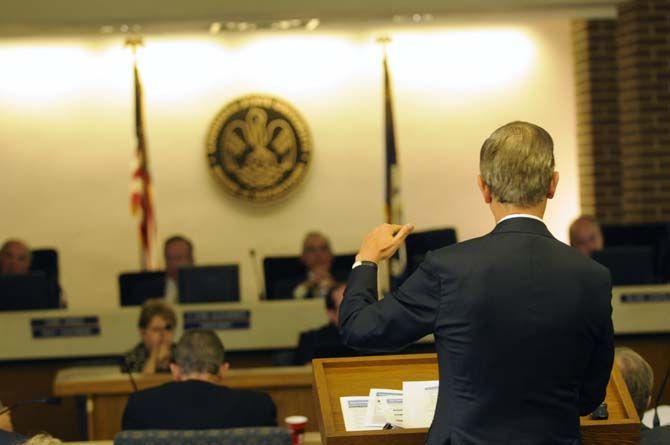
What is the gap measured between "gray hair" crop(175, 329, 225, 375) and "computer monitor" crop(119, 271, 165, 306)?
2.92m

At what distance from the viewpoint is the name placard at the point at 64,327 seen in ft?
22.2

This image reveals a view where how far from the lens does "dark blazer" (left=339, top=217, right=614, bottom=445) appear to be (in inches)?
90.0

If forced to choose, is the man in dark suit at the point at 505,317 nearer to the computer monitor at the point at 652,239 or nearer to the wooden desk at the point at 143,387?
the wooden desk at the point at 143,387

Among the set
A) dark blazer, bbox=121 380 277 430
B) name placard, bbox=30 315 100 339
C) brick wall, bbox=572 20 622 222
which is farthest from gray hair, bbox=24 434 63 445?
brick wall, bbox=572 20 622 222

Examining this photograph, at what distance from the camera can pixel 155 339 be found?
605 cm

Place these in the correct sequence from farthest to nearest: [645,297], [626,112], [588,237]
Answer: [626,112] < [588,237] < [645,297]

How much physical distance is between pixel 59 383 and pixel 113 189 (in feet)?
14.8

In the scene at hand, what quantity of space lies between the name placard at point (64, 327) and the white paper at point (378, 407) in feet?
14.4

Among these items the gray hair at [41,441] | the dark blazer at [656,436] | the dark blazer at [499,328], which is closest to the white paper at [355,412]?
the dark blazer at [499,328]

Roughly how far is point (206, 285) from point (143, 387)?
181 cm

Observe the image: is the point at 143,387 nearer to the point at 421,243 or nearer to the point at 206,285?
the point at 206,285

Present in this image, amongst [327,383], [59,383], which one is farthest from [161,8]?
[327,383]

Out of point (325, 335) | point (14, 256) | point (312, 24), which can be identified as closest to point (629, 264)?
point (325, 335)

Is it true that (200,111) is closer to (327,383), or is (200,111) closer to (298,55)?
(298,55)
